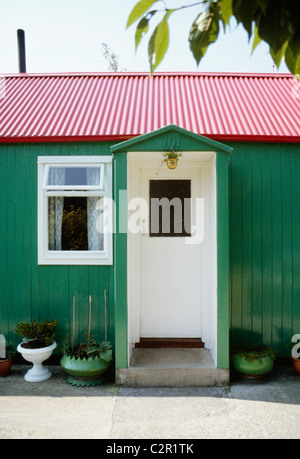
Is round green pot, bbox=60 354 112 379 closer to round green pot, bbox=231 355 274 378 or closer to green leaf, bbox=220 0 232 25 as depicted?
round green pot, bbox=231 355 274 378

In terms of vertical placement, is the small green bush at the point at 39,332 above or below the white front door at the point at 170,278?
below

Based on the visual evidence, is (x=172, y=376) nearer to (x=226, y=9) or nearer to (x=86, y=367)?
(x=86, y=367)

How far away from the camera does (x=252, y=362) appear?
4438 mm

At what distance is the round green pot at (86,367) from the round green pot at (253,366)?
1.67m

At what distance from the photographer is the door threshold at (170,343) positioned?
513cm

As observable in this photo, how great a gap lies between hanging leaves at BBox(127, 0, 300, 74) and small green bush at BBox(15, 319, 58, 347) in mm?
4324

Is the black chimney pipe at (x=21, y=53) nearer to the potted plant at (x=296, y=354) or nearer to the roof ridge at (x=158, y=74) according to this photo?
the roof ridge at (x=158, y=74)

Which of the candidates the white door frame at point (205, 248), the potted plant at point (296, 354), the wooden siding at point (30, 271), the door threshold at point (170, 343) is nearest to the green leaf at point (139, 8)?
the white door frame at point (205, 248)

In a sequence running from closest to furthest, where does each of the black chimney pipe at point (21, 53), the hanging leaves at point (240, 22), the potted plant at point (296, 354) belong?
1. the hanging leaves at point (240, 22)
2. the potted plant at point (296, 354)
3. the black chimney pipe at point (21, 53)

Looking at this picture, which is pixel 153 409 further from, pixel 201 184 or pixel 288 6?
pixel 288 6

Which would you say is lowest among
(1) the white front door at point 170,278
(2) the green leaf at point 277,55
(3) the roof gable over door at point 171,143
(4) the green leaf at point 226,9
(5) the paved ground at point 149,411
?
(5) the paved ground at point 149,411

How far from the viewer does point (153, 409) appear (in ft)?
12.6

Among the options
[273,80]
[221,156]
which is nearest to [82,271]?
[221,156]
